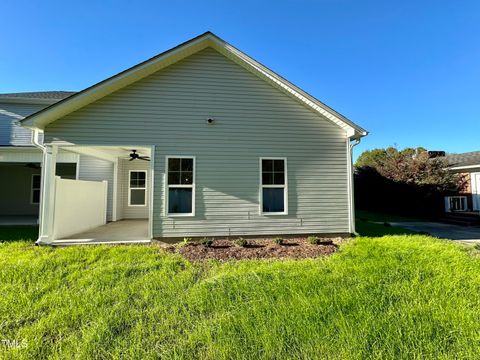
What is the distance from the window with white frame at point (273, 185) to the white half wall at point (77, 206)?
21.4 feet

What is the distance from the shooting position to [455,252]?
5867 mm

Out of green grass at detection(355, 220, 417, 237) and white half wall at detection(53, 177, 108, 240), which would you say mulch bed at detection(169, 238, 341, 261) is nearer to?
green grass at detection(355, 220, 417, 237)

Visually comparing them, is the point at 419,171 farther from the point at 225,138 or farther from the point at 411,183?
the point at 225,138

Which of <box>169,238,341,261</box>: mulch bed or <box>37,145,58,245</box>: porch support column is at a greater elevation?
<box>37,145,58,245</box>: porch support column

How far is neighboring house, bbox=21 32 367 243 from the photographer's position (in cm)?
748

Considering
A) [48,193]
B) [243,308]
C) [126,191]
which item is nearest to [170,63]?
A: [48,193]

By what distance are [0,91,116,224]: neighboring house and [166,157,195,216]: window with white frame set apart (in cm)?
654

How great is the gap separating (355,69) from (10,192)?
20.7 metres

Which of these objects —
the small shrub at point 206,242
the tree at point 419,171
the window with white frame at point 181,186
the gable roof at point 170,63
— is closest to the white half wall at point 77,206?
the gable roof at point 170,63

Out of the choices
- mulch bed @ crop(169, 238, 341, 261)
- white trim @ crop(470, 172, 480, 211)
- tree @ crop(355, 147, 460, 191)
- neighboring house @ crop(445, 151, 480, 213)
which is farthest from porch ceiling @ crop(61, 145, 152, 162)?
white trim @ crop(470, 172, 480, 211)

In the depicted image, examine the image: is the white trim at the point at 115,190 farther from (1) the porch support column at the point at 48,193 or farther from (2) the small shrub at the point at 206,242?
(2) the small shrub at the point at 206,242

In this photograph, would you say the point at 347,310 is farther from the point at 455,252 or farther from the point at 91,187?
the point at 91,187

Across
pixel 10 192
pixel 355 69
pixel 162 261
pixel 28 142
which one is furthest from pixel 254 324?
pixel 10 192

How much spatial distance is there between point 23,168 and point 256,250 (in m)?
15.2
